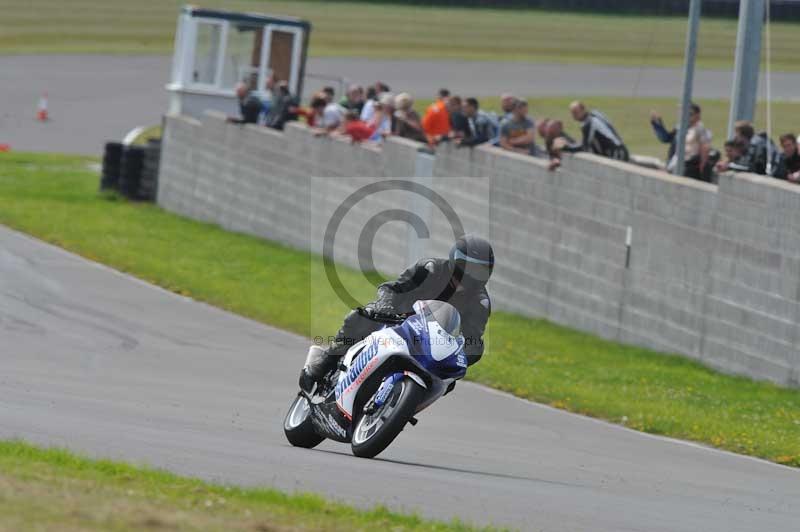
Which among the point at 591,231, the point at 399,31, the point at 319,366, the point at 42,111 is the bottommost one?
the point at 319,366

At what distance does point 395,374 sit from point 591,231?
35.6 feet

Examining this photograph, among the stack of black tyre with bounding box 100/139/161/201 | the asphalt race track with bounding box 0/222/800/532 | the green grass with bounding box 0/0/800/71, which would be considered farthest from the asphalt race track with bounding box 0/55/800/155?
the asphalt race track with bounding box 0/222/800/532

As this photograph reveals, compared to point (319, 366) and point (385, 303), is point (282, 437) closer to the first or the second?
point (319, 366)

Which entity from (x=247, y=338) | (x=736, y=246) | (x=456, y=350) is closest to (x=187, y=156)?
(x=247, y=338)

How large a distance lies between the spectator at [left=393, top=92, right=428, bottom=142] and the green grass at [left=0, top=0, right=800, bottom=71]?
21.8m

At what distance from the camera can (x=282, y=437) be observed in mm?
11586

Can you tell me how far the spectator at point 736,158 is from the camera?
1778 cm

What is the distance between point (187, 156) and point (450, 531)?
23.8m

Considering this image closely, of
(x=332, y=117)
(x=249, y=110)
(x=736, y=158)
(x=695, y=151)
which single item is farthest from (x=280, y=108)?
(x=736, y=158)

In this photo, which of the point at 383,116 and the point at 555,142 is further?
the point at 383,116

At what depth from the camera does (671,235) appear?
19266 millimetres

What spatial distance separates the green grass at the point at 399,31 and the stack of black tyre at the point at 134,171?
63.0 feet

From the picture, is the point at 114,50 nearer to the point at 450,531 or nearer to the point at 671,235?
the point at 671,235

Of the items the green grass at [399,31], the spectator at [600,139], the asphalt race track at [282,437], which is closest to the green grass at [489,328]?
the asphalt race track at [282,437]
